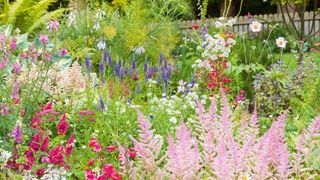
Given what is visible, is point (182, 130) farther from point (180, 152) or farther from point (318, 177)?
point (318, 177)

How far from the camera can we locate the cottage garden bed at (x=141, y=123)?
1.95 metres

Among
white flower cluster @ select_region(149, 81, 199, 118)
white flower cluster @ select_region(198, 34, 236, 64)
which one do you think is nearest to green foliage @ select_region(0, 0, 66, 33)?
white flower cluster @ select_region(198, 34, 236, 64)

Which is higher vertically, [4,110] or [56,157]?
[4,110]

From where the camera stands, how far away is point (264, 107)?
6.43 meters

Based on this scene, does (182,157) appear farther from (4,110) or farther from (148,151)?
(4,110)

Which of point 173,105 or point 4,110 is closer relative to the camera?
point 4,110

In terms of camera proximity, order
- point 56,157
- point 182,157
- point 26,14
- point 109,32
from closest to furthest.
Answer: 1. point 182,157
2. point 56,157
3. point 109,32
4. point 26,14

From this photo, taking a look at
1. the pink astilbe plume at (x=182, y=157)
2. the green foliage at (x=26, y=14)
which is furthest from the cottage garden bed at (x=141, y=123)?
the green foliage at (x=26, y=14)

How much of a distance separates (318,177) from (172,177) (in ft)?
4.66

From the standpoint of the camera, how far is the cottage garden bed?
6.39ft

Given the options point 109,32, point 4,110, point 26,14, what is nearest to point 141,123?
point 4,110

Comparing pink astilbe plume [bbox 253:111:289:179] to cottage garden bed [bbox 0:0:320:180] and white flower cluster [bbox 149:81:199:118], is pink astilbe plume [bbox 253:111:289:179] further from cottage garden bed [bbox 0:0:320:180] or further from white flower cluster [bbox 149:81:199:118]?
white flower cluster [bbox 149:81:199:118]

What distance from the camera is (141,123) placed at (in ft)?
6.20

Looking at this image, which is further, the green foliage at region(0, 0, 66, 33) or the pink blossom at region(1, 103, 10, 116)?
the green foliage at region(0, 0, 66, 33)
